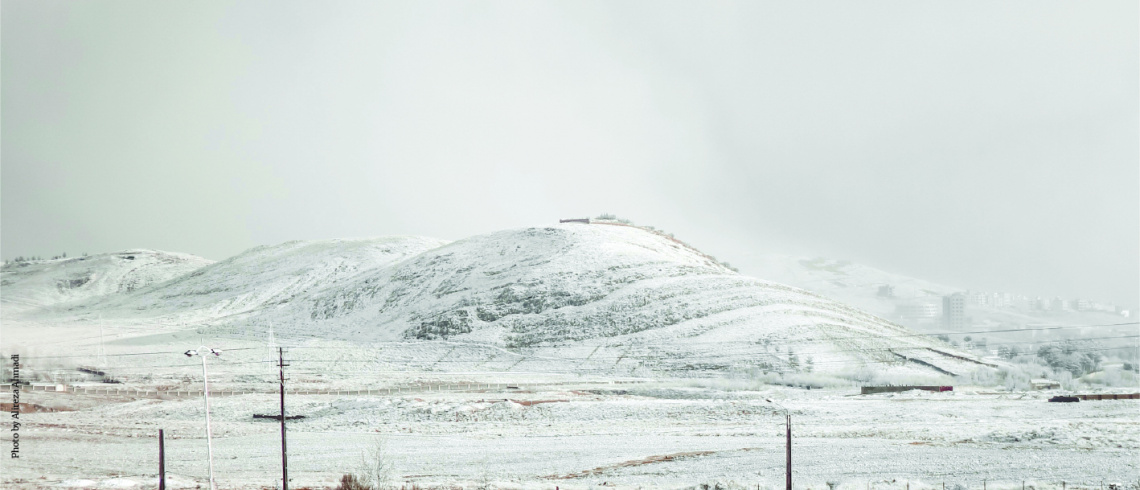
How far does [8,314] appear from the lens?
89625 mm

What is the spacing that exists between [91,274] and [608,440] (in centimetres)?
16048

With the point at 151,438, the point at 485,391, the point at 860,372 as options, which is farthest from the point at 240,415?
the point at 860,372

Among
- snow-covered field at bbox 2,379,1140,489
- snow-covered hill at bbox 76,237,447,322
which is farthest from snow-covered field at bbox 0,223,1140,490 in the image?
snow-covered hill at bbox 76,237,447,322

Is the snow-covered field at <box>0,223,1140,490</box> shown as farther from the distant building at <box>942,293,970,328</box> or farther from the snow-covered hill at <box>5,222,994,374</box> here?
the distant building at <box>942,293,970,328</box>

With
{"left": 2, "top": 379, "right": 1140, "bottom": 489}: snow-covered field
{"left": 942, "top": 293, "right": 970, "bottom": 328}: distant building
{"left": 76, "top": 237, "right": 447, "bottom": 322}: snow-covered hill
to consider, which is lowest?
{"left": 2, "top": 379, "right": 1140, "bottom": 489}: snow-covered field

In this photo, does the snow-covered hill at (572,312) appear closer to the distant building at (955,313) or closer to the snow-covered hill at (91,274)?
the snow-covered hill at (91,274)

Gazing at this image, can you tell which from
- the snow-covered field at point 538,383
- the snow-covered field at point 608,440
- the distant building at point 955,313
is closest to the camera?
the snow-covered field at point 608,440

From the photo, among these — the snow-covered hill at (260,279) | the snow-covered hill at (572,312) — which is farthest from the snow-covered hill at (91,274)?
the snow-covered hill at (572,312)

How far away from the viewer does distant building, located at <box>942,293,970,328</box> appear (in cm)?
13225

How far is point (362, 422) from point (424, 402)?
5286 millimetres

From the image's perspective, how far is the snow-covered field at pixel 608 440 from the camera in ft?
109

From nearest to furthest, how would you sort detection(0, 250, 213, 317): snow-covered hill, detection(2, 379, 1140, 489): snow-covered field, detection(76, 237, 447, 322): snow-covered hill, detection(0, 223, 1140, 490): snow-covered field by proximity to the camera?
detection(2, 379, 1140, 489): snow-covered field, detection(0, 223, 1140, 490): snow-covered field, detection(76, 237, 447, 322): snow-covered hill, detection(0, 250, 213, 317): snow-covered hill

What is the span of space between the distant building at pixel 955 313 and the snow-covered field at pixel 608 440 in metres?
80.0

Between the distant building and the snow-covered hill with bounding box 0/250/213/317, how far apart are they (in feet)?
454
